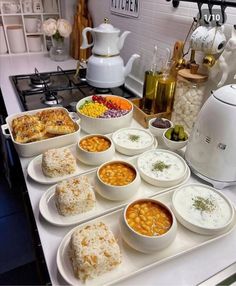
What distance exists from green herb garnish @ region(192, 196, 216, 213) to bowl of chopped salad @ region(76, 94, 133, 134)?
0.38m

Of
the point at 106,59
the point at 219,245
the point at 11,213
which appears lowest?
the point at 11,213

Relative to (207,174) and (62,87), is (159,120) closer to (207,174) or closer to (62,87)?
(207,174)

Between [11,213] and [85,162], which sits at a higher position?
[85,162]

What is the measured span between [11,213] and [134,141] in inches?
26.8

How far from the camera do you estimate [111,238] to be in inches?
18.8

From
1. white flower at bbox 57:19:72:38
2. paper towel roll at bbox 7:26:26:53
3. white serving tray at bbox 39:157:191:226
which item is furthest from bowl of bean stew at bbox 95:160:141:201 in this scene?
paper towel roll at bbox 7:26:26:53

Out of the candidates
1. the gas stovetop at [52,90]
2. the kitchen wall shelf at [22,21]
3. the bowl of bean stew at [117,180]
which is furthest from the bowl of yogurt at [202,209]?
the kitchen wall shelf at [22,21]

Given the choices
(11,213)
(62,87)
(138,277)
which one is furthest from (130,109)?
(11,213)

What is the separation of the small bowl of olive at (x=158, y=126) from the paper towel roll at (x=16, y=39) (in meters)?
1.42

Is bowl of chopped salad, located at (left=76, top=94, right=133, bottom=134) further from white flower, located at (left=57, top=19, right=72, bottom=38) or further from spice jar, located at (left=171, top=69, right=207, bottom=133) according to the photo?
white flower, located at (left=57, top=19, right=72, bottom=38)

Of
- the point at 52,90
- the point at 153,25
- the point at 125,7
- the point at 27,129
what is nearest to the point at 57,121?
the point at 27,129

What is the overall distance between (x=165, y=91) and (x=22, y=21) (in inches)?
55.4

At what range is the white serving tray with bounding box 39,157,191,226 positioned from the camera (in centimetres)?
55

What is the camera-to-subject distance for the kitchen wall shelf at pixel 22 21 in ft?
5.68
